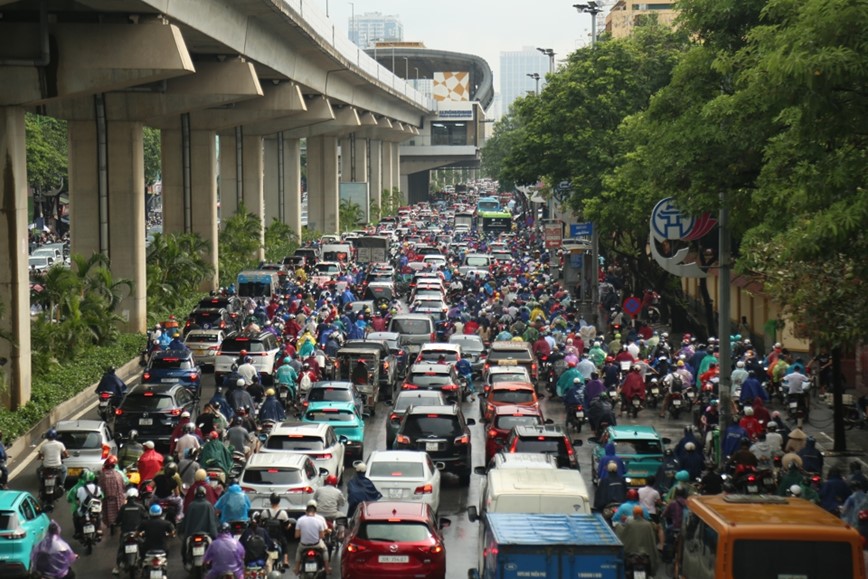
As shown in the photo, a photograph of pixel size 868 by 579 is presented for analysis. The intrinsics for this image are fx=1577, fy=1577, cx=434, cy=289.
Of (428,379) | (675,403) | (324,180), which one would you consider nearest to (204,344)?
(428,379)

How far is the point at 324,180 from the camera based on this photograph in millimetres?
104250

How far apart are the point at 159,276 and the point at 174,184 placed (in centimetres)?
1141

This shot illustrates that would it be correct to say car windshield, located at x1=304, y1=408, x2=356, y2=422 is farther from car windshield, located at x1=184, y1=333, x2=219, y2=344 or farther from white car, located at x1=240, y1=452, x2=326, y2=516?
car windshield, located at x1=184, y1=333, x2=219, y2=344

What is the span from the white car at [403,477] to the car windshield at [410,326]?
20.9m

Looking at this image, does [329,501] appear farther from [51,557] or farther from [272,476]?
[51,557]

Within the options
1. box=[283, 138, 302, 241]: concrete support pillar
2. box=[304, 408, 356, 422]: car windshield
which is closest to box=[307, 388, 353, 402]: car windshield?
box=[304, 408, 356, 422]: car windshield

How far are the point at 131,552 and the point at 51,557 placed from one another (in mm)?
1376

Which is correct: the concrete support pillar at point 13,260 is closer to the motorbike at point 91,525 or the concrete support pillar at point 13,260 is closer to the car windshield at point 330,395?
the car windshield at point 330,395

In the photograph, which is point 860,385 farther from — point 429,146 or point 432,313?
point 429,146

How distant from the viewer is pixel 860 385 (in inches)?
1427

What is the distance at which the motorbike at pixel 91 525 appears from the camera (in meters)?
21.1

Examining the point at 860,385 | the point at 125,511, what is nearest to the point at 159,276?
the point at 860,385

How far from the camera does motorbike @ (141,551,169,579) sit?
18609mm

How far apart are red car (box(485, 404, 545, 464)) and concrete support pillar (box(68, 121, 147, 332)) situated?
21.4 metres
